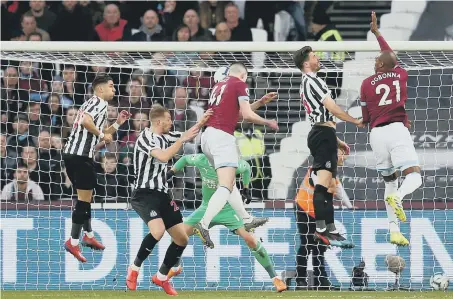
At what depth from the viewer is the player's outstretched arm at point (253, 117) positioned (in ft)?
42.2

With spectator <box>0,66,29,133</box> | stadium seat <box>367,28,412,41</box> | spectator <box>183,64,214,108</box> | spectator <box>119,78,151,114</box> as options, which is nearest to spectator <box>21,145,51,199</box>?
spectator <box>0,66,29,133</box>

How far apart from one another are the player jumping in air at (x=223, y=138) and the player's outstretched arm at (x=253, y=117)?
1 centimetres

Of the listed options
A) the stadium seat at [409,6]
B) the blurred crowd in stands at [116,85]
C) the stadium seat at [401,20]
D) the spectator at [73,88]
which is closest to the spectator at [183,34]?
the blurred crowd in stands at [116,85]

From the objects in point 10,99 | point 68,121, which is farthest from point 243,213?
point 10,99

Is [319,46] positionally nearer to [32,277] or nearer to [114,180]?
[114,180]

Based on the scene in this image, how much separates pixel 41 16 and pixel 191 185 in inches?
164

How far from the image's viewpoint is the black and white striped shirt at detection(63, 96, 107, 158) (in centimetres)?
1421

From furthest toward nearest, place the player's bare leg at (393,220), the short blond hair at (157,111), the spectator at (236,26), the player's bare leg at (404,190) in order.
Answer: the spectator at (236,26), the short blond hair at (157,111), the player's bare leg at (393,220), the player's bare leg at (404,190)

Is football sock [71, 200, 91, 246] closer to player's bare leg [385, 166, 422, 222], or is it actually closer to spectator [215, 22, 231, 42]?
player's bare leg [385, 166, 422, 222]

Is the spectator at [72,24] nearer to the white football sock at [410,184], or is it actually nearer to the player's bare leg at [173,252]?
the player's bare leg at [173,252]

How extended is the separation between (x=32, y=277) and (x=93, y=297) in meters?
2.12

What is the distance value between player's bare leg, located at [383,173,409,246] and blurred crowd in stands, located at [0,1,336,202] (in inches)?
109

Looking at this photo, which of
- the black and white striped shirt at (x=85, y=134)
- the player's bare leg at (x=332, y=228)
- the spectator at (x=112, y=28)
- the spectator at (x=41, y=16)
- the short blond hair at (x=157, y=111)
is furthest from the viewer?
the spectator at (x=41, y=16)

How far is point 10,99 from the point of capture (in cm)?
1647
